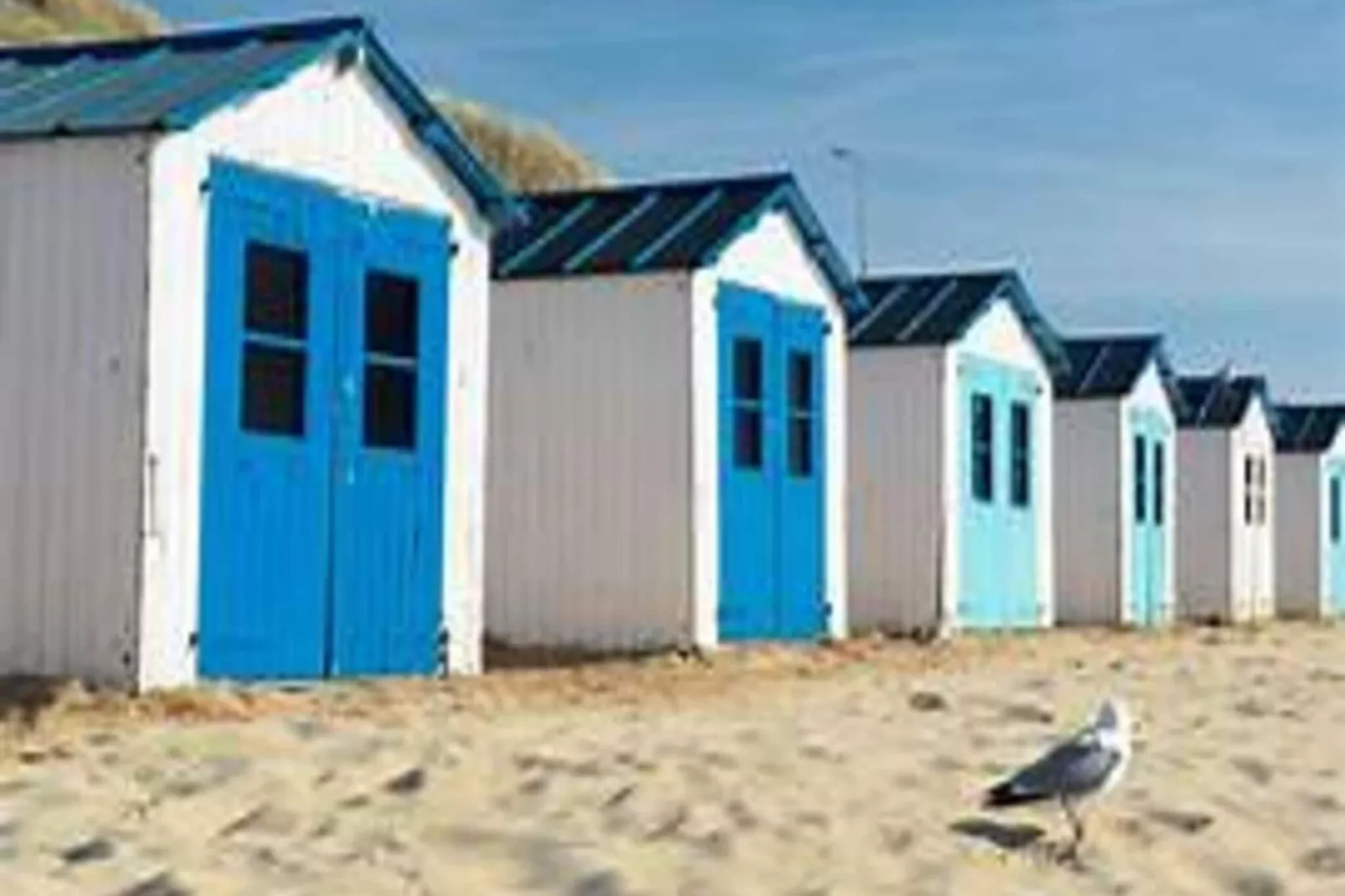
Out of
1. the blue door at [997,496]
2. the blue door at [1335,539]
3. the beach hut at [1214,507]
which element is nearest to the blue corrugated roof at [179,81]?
the blue door at [997,496]

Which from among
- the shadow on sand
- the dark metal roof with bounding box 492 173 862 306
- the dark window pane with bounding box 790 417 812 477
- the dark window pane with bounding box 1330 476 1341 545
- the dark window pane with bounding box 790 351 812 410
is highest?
the dark metal roof with bounding box 492 173 862 306

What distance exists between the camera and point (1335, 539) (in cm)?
4375

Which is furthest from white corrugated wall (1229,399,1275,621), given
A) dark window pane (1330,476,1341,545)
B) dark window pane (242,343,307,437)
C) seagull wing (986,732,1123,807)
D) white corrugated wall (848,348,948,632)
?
seagull wing (986,732,1123,807)

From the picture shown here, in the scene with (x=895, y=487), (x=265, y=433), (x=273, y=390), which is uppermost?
(x=273, y=390)

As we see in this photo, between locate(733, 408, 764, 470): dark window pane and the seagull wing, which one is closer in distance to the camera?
the seagull wing

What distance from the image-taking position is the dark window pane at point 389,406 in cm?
1620

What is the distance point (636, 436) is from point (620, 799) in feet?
35.5

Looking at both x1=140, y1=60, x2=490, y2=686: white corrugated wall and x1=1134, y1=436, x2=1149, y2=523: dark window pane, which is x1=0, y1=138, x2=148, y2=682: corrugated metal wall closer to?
x1=140, y1=60, x2=490, y2=686: white corrugated wall

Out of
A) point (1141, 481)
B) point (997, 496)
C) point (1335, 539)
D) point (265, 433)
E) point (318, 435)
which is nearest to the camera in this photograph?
point (265, 433)

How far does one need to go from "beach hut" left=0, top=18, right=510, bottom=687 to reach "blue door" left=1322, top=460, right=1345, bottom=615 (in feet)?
92.3

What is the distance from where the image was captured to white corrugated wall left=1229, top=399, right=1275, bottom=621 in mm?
37844

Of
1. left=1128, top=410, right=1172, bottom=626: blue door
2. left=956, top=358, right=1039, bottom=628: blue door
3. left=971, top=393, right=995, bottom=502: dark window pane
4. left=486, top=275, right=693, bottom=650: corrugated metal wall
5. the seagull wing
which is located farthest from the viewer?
left=1128, top=410, right=1172, bottom=626: blue door

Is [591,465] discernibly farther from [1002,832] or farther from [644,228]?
[1002,832]

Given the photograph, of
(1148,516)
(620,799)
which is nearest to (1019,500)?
(1148,516)
